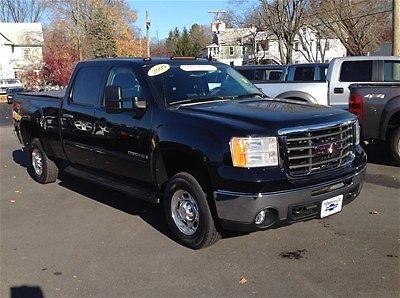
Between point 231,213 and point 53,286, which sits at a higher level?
point 231,213

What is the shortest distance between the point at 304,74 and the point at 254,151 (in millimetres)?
9093

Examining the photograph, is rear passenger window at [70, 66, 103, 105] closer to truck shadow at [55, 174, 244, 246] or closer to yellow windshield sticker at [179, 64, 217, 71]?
yellow windshield sticker at [179, 64, 217, 71]

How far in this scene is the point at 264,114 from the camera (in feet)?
15.5

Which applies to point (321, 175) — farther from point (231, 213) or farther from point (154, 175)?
point (154, 175)

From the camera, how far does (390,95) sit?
8.37 m

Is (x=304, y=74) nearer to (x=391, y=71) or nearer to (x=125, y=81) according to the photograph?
(x=391, y=71)

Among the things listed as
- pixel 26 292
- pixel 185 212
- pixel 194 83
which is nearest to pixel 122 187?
pixel 185 212

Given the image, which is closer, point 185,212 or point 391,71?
point 185,212

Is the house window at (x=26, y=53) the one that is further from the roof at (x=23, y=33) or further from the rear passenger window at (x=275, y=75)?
the rear passenger window at (x=275, y=75)

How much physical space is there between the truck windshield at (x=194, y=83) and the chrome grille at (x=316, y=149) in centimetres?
140

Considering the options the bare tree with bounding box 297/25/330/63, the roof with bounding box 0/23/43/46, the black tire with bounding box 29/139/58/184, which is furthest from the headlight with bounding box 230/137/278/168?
the roof with bounding box 0/23/43/46

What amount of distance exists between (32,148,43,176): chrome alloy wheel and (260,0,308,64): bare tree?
27.1 metres

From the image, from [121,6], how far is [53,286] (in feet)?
213

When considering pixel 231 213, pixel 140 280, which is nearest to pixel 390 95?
pixel 231 213
